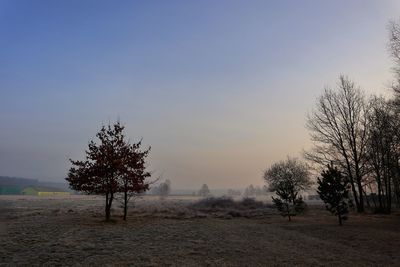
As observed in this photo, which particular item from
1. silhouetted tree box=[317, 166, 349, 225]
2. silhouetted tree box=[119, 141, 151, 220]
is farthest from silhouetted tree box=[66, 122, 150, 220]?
silhouetted tree box=[317, 166, 349, 225]

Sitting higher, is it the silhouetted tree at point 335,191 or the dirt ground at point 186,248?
the silhouetted tree at point 335,191

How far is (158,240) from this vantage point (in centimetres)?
1480

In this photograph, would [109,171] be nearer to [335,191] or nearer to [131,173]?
[131,173]

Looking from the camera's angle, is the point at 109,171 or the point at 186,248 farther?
the point at 109,171

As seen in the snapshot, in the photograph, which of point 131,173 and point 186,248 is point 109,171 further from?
point 186,248

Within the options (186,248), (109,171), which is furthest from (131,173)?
(186,248)

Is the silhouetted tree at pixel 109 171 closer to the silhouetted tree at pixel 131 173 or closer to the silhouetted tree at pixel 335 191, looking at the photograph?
the silhouetted tree at pixel 131 173

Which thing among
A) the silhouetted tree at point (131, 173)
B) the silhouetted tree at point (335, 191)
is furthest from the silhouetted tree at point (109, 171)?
the silhouetted tree at point (335, 191)

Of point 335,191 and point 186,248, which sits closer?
point 186,248

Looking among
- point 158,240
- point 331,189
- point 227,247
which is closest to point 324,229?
point 331,189

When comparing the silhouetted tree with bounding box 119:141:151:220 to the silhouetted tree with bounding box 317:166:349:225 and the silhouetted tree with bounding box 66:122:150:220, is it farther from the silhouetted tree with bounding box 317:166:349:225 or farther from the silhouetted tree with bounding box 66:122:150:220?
the silhouetted tree with bounding box 317:166:349:225

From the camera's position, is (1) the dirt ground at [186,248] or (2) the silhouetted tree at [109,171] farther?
(2) the silhouetted tree at [109,171]

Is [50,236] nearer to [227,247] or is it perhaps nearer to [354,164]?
[227,247]

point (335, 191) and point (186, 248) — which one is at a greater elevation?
point (335, 191)
